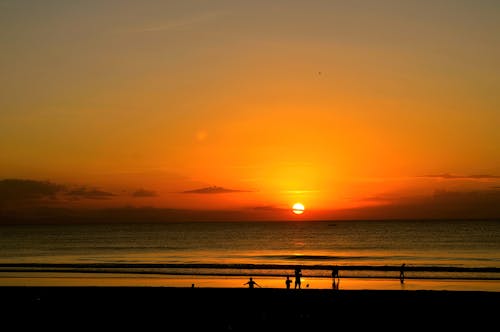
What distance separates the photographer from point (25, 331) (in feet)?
69.2

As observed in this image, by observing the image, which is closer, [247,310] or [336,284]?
[247,310]

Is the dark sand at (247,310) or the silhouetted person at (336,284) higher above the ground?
the silhouetted person at (336,284)

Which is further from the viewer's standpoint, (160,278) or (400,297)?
(160,278)

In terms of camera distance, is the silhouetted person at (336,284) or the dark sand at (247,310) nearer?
the dark sand at (247,310)

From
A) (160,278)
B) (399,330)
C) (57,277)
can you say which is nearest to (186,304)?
(399,330)

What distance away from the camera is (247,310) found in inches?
996

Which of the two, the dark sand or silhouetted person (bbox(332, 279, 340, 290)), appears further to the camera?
silhouetted person (bbox(332, 279, 340, 290))

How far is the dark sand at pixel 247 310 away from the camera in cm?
2214

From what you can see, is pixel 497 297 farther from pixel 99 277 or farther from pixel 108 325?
pixel 99 277

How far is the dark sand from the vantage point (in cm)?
2214

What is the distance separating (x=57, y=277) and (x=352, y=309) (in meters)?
32.2

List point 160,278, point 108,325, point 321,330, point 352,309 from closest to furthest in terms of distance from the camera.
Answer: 1. point 321,330
2. point 108,325
3. point 352,309
4. point 160,278

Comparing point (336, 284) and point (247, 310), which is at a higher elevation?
point (336, 284)

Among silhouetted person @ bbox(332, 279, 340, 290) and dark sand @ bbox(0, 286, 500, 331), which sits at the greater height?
silhouetted person @ bbox(332, 279, 340, 290)
